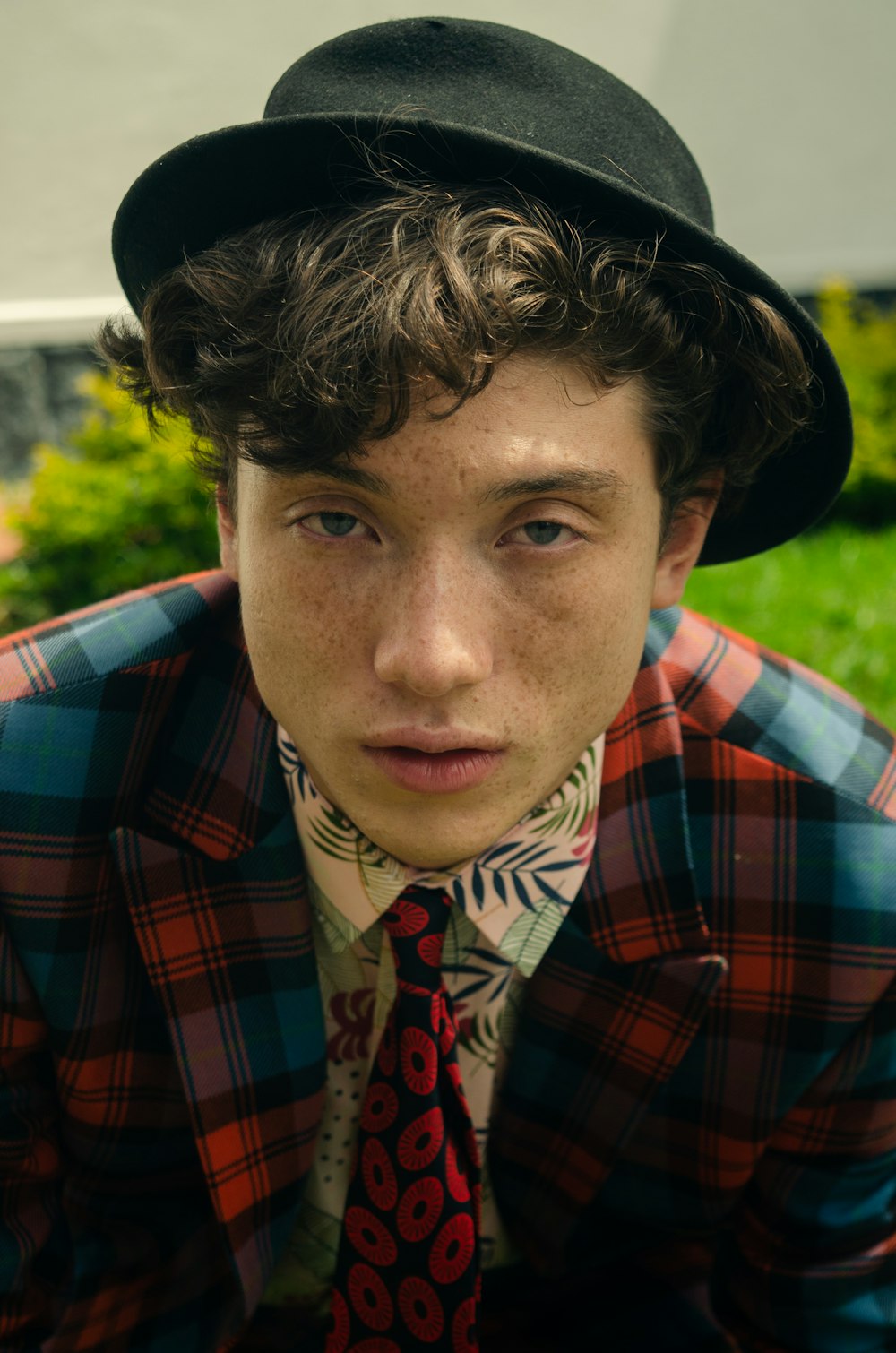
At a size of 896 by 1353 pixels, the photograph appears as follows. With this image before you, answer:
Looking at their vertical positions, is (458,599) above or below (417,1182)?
above

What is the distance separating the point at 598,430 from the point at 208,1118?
1224 mm

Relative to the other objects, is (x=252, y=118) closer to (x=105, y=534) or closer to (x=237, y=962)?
(x=105, y=534)

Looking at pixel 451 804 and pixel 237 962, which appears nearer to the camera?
pixel 451 804

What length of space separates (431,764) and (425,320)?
57cm

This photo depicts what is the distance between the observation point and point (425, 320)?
1.44 meters

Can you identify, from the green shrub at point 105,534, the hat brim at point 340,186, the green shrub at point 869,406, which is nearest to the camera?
the hat brim at point 340,186

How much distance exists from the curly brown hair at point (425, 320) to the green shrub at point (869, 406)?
420 centimetres

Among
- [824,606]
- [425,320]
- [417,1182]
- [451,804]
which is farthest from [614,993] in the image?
[824,606]

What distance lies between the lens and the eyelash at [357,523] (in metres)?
1.52

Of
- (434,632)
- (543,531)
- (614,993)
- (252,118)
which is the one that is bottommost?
(614,993)

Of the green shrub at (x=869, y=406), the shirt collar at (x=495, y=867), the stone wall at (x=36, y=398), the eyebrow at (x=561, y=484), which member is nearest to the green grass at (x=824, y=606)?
the green shrub at (x=869, y=406)

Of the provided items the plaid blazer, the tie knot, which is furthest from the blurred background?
the tie knot

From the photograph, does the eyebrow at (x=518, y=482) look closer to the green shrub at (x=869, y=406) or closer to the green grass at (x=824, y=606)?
the green grass at (x=824, y=606)

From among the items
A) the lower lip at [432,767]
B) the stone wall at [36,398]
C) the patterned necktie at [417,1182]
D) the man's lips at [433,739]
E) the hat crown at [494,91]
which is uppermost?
the stone wall at [36,398]
